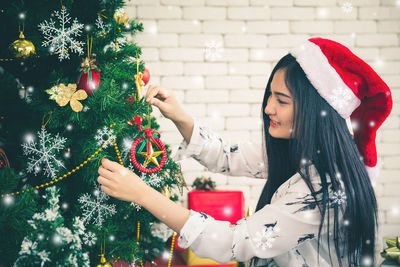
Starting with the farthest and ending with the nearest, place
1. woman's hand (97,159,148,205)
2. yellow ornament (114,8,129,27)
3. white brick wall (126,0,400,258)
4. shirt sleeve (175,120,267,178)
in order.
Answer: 1. white brick wall (126,0,400,258)
2. shirt sleeve (175,120,267,178)
3. yellow ornament (114,8,129,27)
4. woman's hand (97,159,148,205)

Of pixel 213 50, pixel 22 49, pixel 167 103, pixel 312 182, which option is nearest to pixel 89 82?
pixel 22 49

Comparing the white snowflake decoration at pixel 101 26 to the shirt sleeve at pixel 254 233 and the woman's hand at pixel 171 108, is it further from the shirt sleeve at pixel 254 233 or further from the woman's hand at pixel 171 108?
the shirt sleeve at pixel 254 233

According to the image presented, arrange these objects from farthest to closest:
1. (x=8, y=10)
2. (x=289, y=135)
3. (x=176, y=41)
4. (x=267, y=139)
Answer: (x=176, y=41), (x=267, y=139), (x=289, y=135), (x=8, y=10)

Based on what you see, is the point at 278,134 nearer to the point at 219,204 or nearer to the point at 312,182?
the point at 312,182

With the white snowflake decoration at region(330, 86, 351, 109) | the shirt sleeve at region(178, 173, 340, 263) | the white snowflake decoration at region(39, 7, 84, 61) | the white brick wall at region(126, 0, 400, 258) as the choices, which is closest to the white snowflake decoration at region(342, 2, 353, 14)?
the white brick wall at region(126, 0, 400, 258)

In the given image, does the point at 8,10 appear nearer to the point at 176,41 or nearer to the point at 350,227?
the point at 350,227

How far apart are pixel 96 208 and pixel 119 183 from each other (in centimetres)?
20

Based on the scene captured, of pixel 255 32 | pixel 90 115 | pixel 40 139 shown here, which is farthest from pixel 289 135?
pixel 255 32

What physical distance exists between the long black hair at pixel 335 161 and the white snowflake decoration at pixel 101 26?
582mm

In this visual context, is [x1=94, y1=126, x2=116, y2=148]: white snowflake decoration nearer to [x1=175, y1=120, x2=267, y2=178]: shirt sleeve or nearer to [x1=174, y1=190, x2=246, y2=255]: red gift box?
[x1=175, y1=120, x2=267, y2=178]: shirt sleeve

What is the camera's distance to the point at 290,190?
0.97 meters

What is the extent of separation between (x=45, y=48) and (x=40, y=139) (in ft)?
0.87

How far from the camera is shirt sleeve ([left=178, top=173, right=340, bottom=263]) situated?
900 millimetres

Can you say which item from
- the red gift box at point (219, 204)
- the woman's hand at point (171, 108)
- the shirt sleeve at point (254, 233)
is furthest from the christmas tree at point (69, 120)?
the red gift box at point (219, 204)
